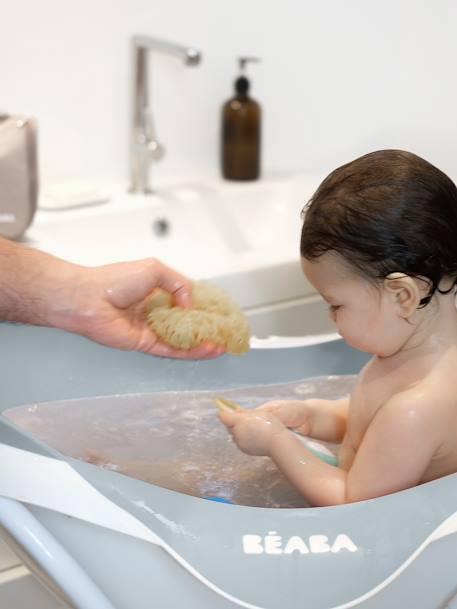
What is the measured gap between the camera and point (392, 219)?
881mm

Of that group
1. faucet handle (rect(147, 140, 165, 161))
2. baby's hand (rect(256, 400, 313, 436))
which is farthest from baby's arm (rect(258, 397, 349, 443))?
faucet handle (rect(147, 140, 165, 161))

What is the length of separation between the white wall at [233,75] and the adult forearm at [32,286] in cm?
59

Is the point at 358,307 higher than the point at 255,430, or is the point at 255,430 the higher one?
the point at 358,307

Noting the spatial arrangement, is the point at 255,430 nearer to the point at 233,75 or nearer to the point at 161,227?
the point at 161,227

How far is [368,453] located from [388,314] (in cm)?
14

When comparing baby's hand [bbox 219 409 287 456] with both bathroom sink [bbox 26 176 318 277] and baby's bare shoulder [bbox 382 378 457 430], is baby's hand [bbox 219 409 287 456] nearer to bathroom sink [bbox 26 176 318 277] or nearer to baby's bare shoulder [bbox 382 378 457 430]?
baby's bare shoulder [bbox 382 378 457 430]

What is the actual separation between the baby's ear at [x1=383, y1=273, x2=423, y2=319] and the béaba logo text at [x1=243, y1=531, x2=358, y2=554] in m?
0.23

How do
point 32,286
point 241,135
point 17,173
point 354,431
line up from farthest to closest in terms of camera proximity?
point 241,135 → point 17,173 → point 32,286 → point 354,431

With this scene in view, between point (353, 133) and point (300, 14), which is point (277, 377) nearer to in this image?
point (353, 133)

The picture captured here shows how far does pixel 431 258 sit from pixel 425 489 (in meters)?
0.22

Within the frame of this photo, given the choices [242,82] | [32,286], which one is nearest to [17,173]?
[32,286]

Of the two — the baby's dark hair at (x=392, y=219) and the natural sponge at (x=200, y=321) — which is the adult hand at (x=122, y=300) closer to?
the natural sponge at (x=200, y=321)

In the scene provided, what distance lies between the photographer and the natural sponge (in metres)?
1.15

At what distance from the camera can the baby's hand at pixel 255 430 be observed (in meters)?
1.01
